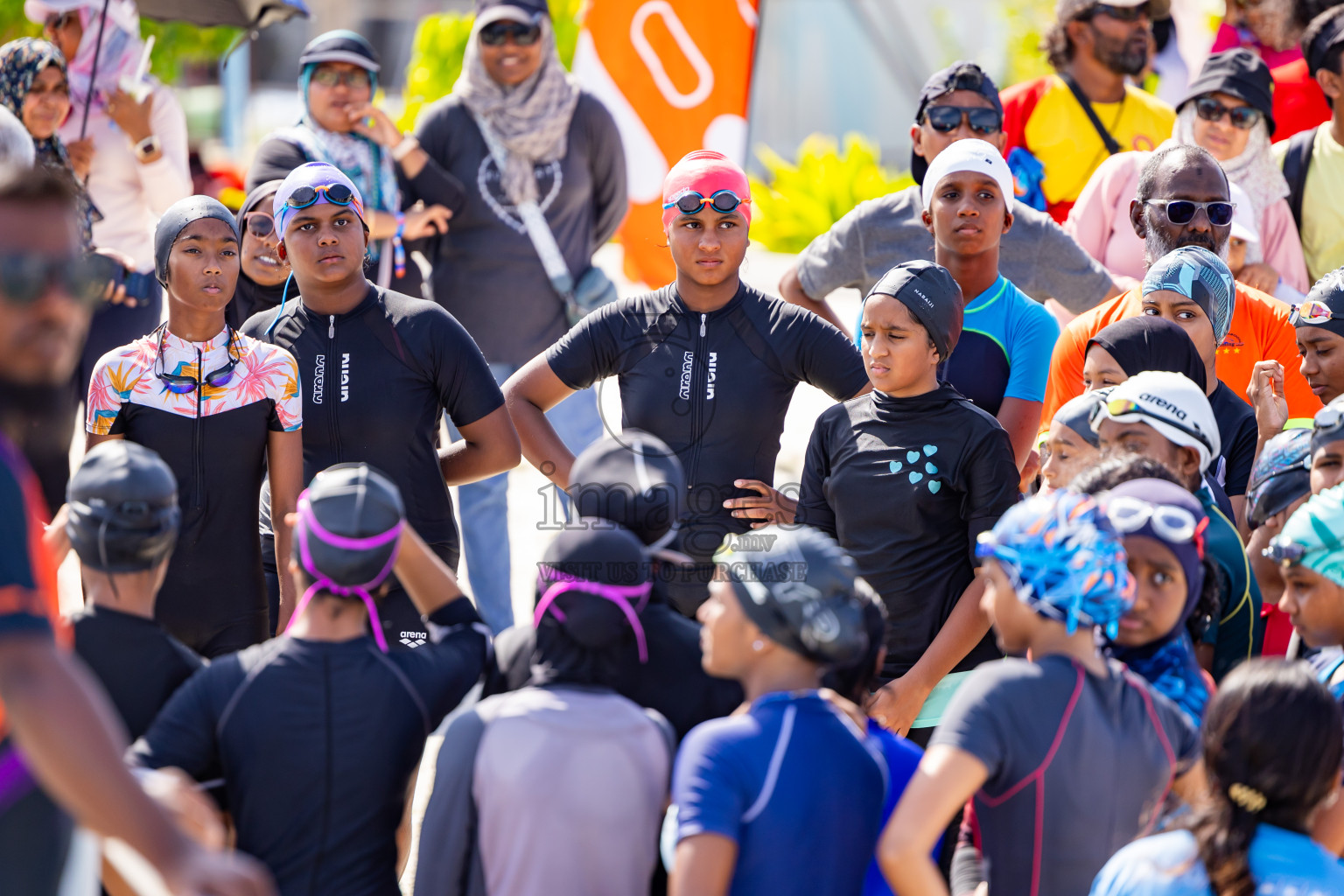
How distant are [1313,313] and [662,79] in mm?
4259

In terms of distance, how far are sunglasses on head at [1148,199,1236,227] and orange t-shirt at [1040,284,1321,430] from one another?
0.88 ft

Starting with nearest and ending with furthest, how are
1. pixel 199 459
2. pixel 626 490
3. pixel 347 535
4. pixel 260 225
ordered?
1. pixel 347 535
2. pixel 626 490
3. pixel 199 459
4. pixel 260 225

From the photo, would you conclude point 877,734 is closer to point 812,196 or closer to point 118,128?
point 118,128

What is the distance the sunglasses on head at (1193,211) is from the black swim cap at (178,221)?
10.6 ft

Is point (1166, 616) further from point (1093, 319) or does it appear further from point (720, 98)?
point (720, 98)

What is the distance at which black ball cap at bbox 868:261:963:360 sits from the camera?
13.5 feet

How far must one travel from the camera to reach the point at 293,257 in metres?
4.46

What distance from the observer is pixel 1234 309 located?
494 centimetres

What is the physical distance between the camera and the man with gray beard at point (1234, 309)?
4848 mm

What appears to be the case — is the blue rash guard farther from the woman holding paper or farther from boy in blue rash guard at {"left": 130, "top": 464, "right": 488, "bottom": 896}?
the woman holding paper

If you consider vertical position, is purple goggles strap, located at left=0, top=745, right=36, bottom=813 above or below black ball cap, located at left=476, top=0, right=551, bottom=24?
below

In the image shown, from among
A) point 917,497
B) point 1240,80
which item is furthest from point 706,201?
point 1240,80

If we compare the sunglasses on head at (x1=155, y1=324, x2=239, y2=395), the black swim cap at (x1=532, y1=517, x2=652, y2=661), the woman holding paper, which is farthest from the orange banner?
the black swim cap at (x1=532, y1=517, x2=652, y2=661)

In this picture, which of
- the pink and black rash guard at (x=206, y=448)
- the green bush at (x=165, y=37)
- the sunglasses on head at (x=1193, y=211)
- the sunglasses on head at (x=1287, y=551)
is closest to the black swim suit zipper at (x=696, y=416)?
Answer: the pink and black rash guard at (x=206, y=448)
